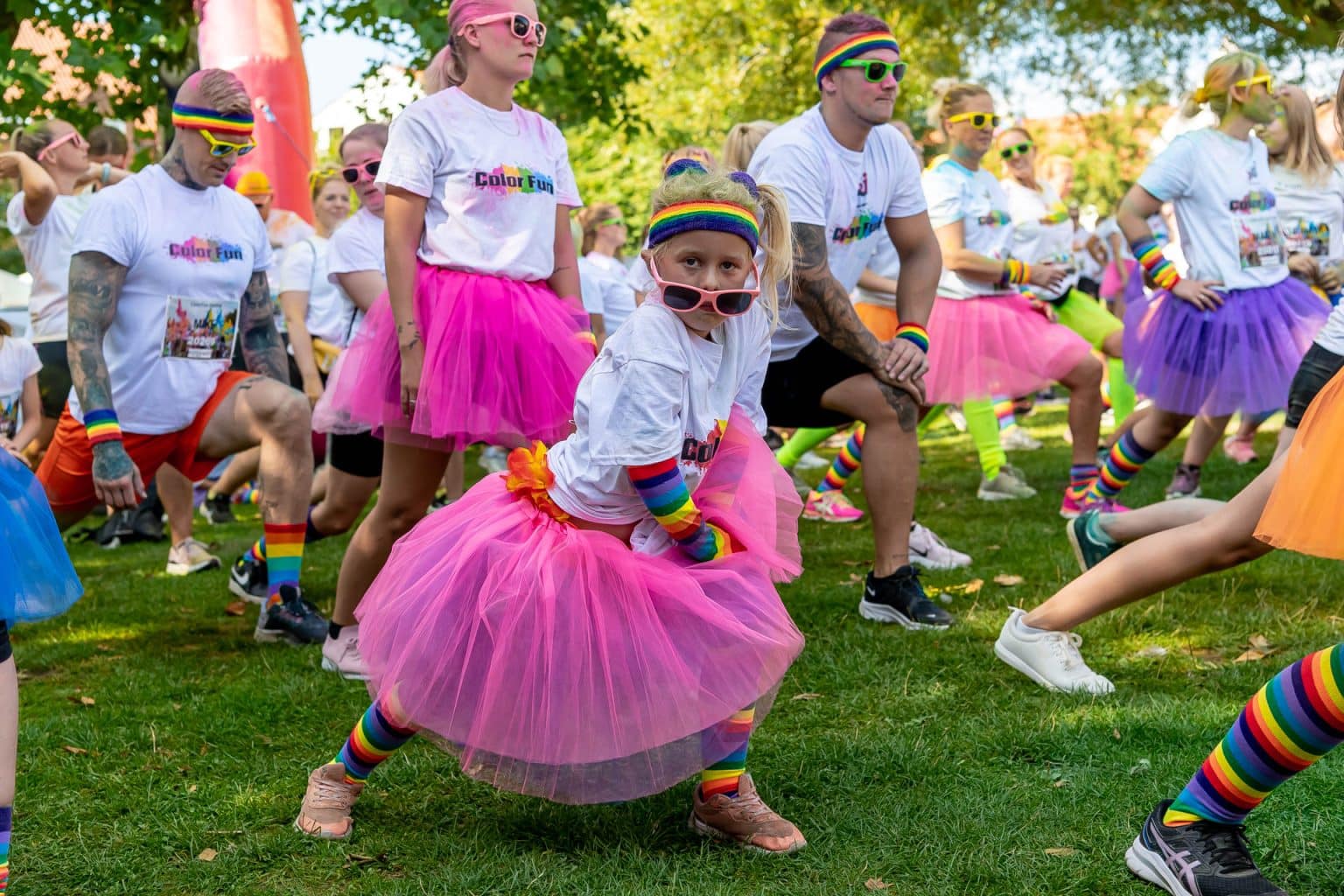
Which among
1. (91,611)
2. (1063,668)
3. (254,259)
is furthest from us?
(91,611)

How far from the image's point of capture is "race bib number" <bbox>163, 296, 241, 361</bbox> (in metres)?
5.91

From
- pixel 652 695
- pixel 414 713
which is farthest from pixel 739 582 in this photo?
pixel 414 713

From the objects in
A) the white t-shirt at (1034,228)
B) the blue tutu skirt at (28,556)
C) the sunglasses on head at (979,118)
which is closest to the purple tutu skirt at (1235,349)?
the sunglasses on head at (979,118)

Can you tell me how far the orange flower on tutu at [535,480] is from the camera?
372cm

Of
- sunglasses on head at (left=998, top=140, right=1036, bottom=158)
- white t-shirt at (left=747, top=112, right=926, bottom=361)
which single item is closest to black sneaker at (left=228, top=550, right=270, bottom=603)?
white t-shirt at (left=747, top=112, right=926, bottom=361)

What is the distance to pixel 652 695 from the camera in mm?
3416

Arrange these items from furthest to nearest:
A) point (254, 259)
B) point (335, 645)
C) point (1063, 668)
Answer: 1. point (254, 259)
2. point (335, 645)
3. point (1063, 668)

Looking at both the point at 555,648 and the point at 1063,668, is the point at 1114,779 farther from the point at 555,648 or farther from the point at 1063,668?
the point at 555,648

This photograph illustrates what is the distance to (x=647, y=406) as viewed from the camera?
3473 millimetres

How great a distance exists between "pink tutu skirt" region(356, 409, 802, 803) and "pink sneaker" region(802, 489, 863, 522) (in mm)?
5142

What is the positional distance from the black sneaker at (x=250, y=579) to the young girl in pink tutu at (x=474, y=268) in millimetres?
2159

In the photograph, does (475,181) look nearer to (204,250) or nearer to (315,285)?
(204,250)

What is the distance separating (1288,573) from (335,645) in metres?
4.28

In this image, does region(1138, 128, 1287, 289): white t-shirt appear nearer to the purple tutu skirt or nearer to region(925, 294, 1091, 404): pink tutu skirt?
the purple tutu skirt
